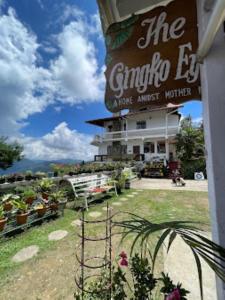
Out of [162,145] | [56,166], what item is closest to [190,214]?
[56,166]

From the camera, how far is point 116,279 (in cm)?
149

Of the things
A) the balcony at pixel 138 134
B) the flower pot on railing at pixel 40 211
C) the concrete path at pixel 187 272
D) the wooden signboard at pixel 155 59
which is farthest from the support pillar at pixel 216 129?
the balcony at pixel 138 134

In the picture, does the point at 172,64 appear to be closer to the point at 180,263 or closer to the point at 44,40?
the point at 180,263

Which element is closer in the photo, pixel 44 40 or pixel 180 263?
pixel 180 263

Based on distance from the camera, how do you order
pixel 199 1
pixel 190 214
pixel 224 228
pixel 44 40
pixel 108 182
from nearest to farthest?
pixel 224 228 < pixel 199 1 < pixel 190 214 < pixel 108 182 < pixel 44 40

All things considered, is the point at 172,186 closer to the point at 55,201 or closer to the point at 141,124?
the point at 55,201

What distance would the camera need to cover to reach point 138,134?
21.0m

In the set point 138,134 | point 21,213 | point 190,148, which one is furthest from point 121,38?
point 138,134

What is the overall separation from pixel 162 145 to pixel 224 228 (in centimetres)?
2018

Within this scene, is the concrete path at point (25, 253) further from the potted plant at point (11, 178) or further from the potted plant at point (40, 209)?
the potted plant at point (11, 178)

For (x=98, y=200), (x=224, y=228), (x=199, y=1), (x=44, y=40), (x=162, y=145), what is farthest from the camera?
(x=162, y=145)

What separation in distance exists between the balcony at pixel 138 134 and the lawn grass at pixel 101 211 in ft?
42.0

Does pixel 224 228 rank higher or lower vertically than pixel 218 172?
lower

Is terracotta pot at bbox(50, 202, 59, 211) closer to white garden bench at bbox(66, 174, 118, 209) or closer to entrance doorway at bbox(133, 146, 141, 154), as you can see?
white garden bench at bbox(66, 174, 118, 209)
